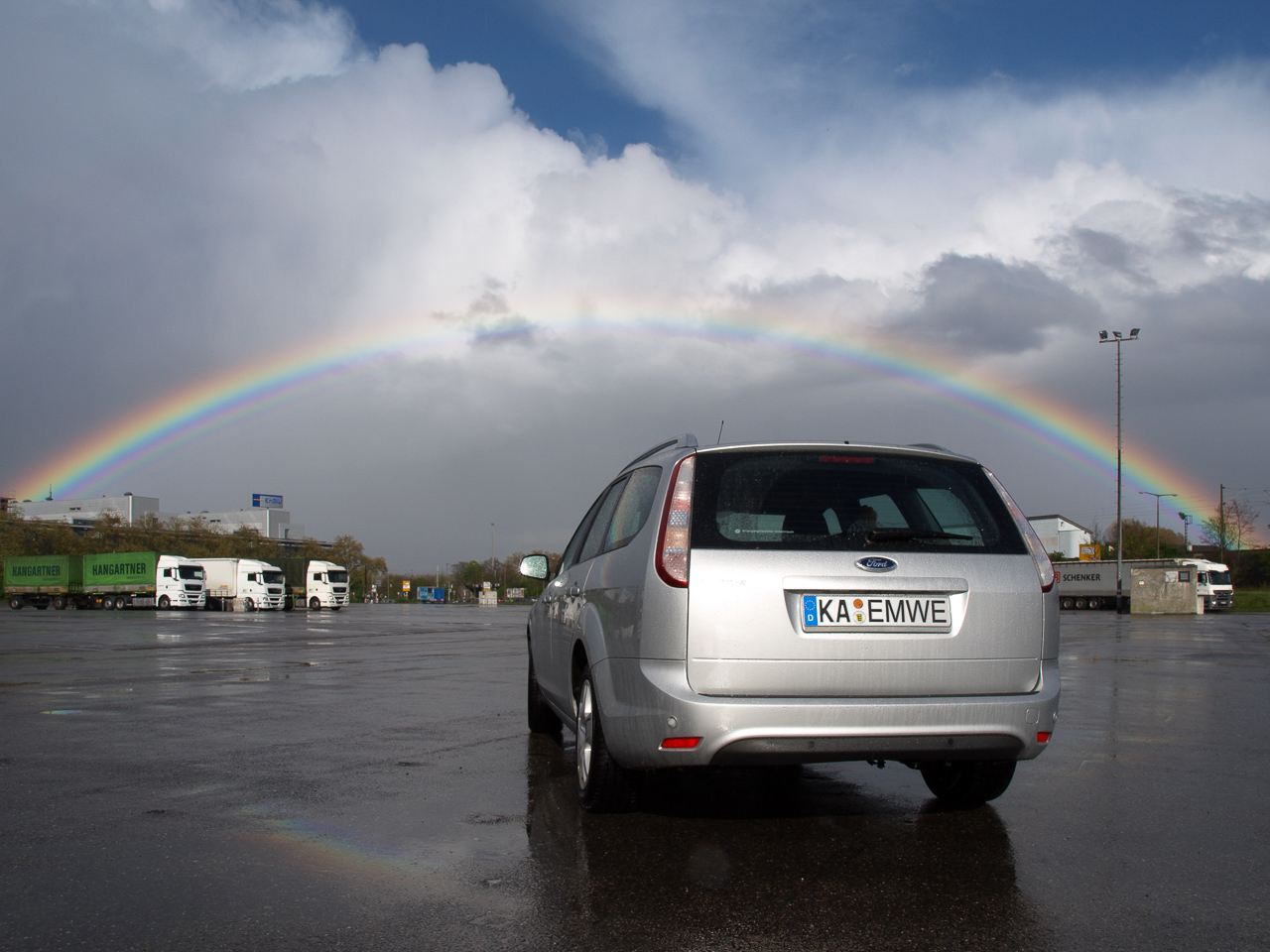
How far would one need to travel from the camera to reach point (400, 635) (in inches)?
1008

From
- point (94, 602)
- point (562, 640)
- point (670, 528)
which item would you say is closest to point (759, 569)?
point (670, 528)

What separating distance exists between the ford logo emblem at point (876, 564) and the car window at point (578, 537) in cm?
226

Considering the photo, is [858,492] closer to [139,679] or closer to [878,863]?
[878,863]

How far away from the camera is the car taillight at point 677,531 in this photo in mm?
4125

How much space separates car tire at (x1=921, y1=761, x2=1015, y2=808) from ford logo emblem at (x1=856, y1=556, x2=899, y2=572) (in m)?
1.12

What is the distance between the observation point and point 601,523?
5910 millimetres

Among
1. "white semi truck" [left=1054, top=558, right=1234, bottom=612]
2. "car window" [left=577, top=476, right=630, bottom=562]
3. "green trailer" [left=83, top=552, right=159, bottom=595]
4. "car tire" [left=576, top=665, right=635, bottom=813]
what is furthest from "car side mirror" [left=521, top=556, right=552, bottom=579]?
"green trailer" [left=83, top=552, right=159, bottom=595]

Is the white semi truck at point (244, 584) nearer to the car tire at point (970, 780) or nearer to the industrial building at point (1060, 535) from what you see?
the car tire at point (970, 780)

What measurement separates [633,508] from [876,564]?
130 centimetres

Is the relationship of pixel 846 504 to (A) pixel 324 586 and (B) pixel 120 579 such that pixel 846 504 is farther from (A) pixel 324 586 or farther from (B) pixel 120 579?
(B) pixel 120 579

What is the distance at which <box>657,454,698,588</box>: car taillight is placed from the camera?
4.12m

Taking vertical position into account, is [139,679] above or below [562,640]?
below

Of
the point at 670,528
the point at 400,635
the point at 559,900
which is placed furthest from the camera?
the point at 400,635

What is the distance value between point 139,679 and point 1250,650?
17.2 meters
